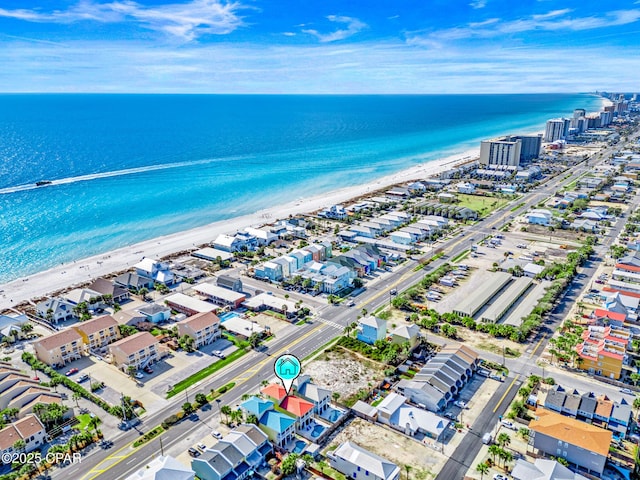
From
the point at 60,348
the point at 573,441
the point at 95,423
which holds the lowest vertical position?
the point at 95,423

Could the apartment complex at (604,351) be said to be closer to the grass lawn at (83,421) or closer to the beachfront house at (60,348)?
the grass lawn at (83,421)

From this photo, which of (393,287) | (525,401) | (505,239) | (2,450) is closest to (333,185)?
Result: (505,239)

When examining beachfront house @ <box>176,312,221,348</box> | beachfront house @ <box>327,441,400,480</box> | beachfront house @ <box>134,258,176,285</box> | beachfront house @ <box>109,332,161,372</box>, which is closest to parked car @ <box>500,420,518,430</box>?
beachfront house @ <box>327,441,400,480</box>

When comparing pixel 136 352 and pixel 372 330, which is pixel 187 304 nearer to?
pixel 136 352

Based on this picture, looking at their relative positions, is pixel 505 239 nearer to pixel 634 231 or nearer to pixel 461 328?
pixel 634 231

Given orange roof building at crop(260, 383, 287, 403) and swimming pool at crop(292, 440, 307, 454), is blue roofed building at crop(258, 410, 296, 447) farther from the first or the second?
orange roof building at crop(260, 383, 287, 403)

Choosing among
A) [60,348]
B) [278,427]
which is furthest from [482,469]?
[60,348]
